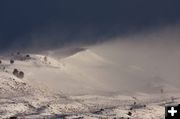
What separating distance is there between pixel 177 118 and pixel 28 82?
8748cm

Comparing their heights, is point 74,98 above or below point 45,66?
below

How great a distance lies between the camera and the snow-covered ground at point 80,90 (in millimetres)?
80250

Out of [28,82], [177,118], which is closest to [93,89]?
[28,82]

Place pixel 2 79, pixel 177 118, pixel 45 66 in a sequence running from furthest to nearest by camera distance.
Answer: pixel 45 66
pixel 2 79
pixel 177 118

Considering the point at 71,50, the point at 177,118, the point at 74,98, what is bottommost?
the point at 177,118

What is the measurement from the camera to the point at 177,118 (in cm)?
1797

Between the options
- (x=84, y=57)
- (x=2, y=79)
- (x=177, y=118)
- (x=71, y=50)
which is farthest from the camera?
(x=71, y=50)

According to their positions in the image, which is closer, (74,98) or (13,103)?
(13,103)

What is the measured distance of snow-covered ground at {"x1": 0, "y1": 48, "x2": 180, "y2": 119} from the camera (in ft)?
263

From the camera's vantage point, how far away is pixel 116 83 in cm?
12912

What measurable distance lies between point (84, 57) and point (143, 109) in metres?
65.1

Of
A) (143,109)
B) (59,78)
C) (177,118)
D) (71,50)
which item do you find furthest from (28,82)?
(177,118)

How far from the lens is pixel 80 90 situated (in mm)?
110188

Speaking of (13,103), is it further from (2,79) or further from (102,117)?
(102,117)
